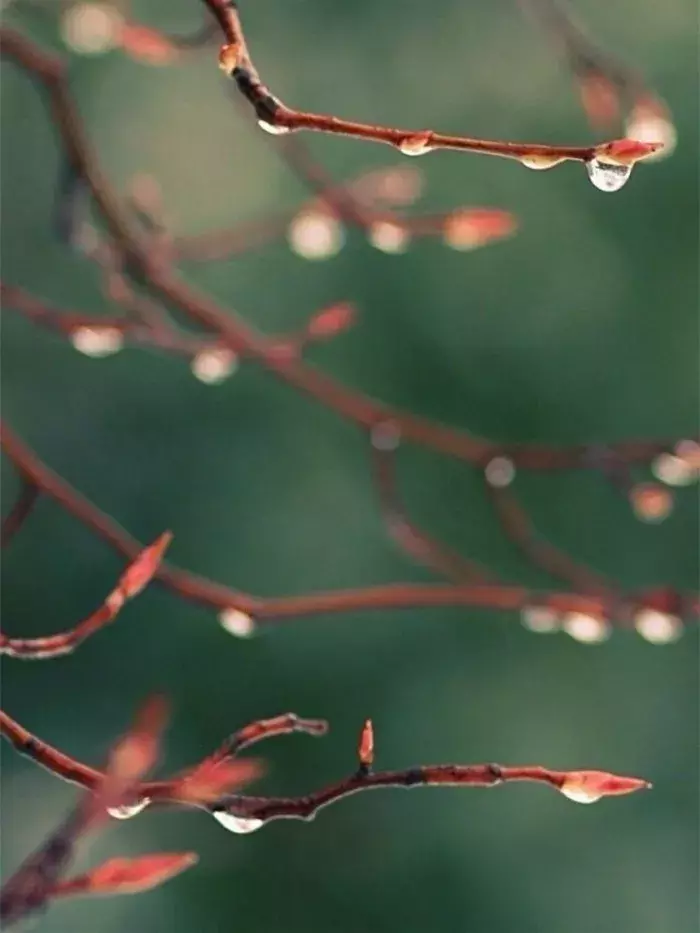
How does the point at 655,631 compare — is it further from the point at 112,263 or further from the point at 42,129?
the point at 42,129

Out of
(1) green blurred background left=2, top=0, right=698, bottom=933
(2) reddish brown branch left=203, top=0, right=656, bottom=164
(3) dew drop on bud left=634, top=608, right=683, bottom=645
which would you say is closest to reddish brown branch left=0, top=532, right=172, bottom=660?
(2) reddish brown branch left=203, top=0, right=656, bottom=164

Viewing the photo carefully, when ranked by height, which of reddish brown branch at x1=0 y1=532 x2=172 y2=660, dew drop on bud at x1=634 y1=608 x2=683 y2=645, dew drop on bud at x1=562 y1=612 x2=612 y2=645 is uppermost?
dew drop on bud at x1=634 y1=608 x2=683 y2=645

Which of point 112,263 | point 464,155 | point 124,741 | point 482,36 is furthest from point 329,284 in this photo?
point 124,741

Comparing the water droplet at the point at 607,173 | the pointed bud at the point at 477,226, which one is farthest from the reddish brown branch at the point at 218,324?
the water droplet at the point at 607,173

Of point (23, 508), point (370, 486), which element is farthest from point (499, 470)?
point (370, 486)

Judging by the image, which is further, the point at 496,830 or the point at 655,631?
the point at 496,830

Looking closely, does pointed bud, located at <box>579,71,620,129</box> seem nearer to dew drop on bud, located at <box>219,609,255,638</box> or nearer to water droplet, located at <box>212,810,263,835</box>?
dew drop on bud, located at <box>219,609,255,638</box>
